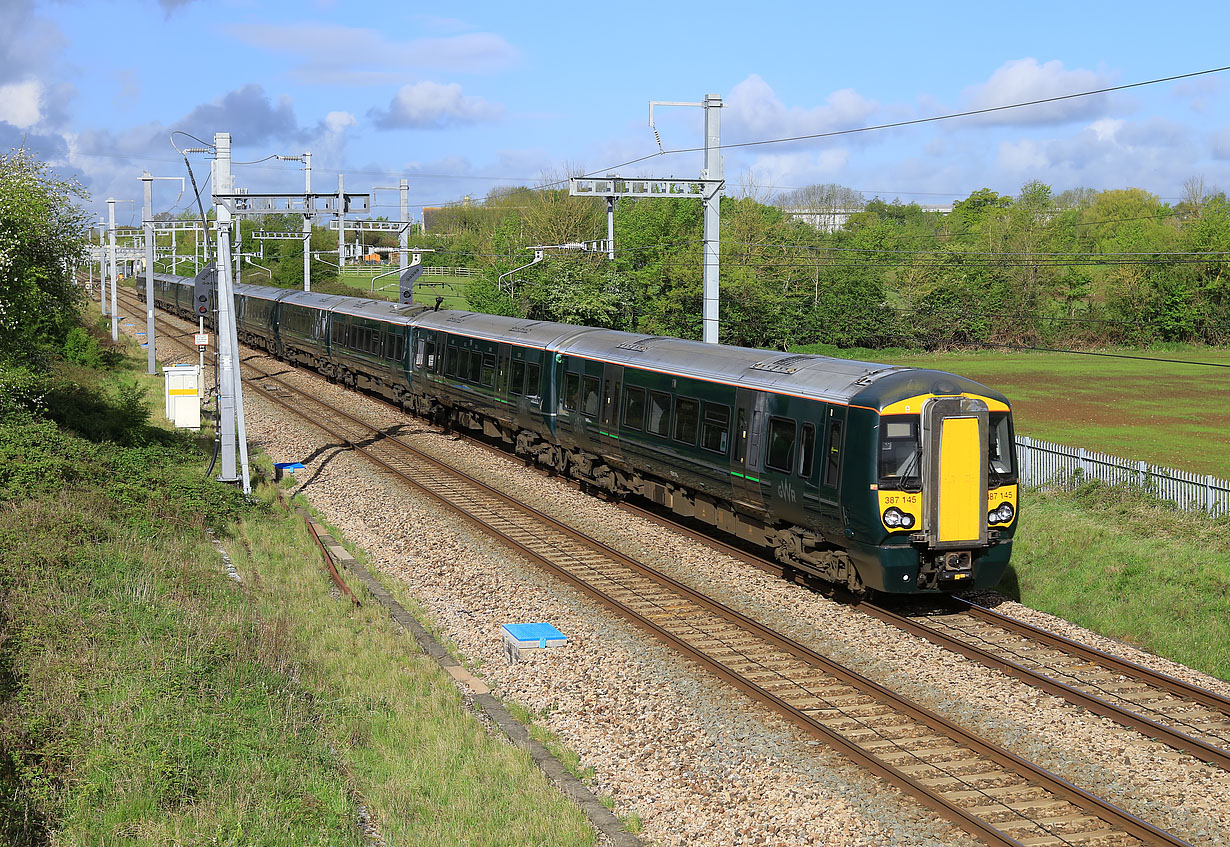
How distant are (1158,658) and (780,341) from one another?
2019 inches

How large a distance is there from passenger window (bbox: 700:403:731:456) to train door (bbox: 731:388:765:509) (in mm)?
242

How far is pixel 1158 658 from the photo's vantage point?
12.6m

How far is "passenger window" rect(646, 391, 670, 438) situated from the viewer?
17656 millimetres

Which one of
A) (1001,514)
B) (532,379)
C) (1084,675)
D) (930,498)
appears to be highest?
(532,379)

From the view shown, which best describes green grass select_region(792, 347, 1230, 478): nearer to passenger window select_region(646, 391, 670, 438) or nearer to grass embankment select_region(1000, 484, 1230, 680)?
grass embankment select_region(1000, 484, 1230, 680)

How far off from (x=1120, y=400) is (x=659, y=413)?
3717cm

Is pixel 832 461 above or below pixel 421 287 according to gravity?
below

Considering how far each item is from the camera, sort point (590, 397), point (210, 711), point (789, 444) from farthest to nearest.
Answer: point (590, 397) < point (789, 444) < point (210, 711)

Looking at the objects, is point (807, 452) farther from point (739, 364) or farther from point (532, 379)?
point (532, 379)

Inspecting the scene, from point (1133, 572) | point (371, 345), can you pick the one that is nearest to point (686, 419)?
point (1133, 572)

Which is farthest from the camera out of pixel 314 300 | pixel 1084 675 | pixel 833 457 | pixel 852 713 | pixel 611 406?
pixel 314 300

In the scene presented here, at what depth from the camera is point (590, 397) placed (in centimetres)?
2030

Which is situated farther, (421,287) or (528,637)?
(421,287)

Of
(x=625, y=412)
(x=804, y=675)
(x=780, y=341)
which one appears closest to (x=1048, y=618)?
(x=804, y=675)
